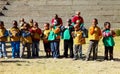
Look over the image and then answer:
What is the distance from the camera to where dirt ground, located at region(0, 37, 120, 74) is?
15.3m

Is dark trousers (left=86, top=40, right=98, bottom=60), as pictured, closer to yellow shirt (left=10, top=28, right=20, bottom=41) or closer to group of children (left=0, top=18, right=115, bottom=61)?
group of children (left=0, top=18, right=115, bottom=61)

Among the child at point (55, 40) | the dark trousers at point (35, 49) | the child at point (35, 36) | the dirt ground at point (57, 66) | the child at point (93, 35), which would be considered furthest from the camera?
the dark trousers at point (35, 49)

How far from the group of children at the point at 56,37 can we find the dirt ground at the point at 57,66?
485 millimetres

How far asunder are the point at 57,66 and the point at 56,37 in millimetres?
2676

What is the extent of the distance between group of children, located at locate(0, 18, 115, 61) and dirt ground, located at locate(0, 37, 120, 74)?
485 millimetres

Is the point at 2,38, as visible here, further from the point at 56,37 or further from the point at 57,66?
the point at 57,66

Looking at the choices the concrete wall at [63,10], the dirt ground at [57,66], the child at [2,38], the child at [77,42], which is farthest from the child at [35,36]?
the concrete wall at [63,10]

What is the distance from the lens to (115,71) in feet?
50.6

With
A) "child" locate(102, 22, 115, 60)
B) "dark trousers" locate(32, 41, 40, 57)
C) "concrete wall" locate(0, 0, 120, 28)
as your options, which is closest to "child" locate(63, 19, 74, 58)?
"dark trousers" locate(32, 41, 40, 57)

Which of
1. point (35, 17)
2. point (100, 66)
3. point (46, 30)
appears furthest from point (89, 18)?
point (100, 66)

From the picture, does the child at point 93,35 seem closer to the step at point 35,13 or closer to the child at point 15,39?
the child at point 15,39

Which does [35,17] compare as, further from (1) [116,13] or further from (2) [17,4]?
(1) [116,13]

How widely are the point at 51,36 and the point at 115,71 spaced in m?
4.23

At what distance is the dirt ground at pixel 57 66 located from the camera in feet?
50.2
